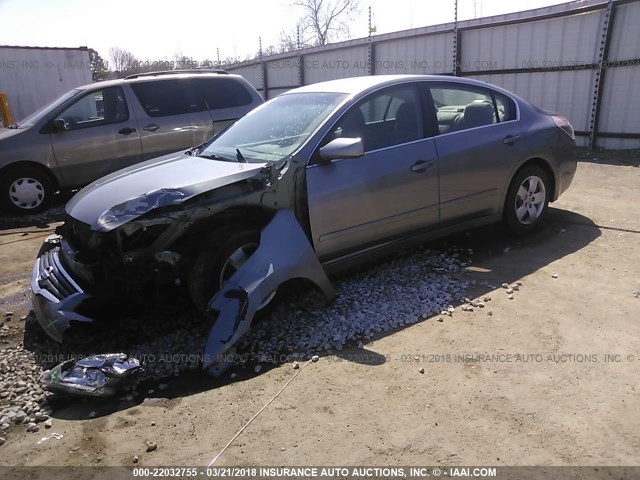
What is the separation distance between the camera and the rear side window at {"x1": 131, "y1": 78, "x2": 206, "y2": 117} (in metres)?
7.79

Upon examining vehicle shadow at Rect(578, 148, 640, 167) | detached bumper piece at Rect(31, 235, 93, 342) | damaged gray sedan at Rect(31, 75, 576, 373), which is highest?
damaged gray sedan at Rect(31, 75, 576, 373)

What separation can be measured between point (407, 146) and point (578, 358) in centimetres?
215

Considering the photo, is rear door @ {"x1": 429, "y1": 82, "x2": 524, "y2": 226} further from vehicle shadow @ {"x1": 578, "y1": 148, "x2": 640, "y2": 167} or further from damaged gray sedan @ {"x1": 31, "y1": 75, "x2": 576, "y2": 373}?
vehicle shadow @ {"x1": 578, "y1": 148, "x2": 640, "y2": 167}

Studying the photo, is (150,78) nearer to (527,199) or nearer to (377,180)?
(377,180)

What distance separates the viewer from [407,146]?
4402mm

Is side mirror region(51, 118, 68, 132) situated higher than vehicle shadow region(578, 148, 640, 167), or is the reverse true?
side mirror region(51, 118, 68, 132)

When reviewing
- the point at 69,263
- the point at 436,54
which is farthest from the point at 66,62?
the point at 69,263

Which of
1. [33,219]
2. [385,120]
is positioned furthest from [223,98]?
[385,120]

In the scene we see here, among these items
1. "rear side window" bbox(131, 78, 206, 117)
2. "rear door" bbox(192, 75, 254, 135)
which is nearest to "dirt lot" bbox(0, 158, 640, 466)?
"rear side window" bbox(131, 78, 206, 117)

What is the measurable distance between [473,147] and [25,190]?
6.30 m

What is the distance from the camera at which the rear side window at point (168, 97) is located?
7.79 meters

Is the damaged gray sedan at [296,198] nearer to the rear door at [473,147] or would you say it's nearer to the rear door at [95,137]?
the rear door at [473,147]

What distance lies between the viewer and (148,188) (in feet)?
12.0

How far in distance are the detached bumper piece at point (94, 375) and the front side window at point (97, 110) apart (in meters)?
5.27
